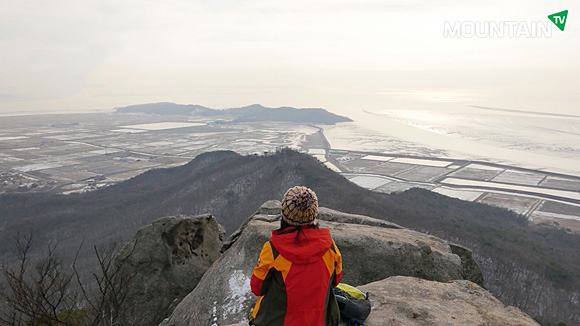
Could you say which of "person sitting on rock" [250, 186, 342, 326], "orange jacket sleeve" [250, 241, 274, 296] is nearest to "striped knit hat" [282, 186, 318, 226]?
"person sitting on rock" [250, 186, 342, 326]

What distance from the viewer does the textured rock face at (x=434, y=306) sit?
6.95 meters

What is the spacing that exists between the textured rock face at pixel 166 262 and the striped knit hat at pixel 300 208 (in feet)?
32.7

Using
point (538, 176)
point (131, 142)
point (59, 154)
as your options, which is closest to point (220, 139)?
point (131, 142)

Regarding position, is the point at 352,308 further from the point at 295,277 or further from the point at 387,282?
the point at 387,282

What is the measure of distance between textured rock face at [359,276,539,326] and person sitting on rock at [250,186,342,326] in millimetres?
2468

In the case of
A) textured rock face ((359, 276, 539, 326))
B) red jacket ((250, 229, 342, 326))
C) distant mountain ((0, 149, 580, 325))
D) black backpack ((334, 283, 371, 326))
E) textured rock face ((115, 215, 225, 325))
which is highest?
red jacket ((250, 229, 342, 326))

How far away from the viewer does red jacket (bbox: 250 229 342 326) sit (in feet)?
14.9

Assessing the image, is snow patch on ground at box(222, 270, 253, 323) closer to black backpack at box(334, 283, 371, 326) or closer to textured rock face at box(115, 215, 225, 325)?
black backpack at box(334, 283, 371, 326)

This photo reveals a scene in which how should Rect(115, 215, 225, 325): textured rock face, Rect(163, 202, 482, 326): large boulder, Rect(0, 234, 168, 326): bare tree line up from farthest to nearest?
Rect(115, 215, 225, 325): textured rock face
Rect(163, 202, 482, 326): large boulder
Rect(0, 234, 168, 326): bare tree

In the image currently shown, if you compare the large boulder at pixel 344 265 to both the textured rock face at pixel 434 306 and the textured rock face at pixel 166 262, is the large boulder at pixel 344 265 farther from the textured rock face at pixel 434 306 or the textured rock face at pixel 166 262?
the textured rock face at pixel 166 262

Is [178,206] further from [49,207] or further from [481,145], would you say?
[481,145]

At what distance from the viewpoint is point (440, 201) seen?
69500mm

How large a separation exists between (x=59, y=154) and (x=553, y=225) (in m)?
156

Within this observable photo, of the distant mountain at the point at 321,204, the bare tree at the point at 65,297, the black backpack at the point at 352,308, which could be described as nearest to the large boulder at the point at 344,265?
the bare tree at the point at 65,297
